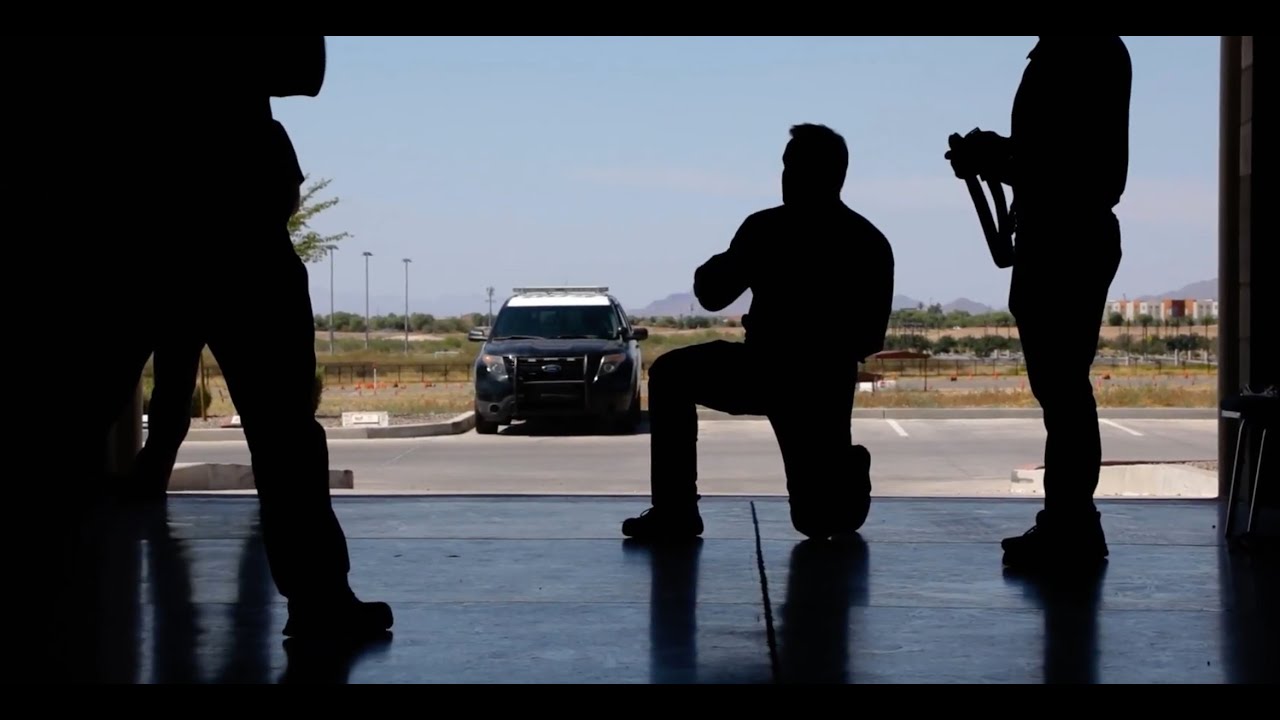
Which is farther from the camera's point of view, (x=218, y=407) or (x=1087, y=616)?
(x=218, y=407)

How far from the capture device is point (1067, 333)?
5289 millimetres

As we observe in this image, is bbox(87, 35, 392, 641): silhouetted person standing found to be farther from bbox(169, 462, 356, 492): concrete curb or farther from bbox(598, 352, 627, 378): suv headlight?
bbox(598, 352, 627, 378): suv headlight

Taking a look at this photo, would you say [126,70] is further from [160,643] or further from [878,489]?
[878,489]

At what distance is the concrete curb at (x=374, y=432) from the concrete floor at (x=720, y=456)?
137 mm

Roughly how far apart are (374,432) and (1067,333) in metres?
16.8

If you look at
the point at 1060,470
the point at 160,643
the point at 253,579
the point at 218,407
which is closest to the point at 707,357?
the point at 1060,470

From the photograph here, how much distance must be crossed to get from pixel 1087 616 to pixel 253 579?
265 centimetres

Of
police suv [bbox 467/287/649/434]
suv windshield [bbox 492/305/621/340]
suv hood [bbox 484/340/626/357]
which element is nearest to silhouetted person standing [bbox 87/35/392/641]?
police suv [bbox 467/287/649/434]

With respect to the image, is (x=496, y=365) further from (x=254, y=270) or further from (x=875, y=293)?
(x=254, y=270)

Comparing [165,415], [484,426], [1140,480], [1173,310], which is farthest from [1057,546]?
[1173,310]

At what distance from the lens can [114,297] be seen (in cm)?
375

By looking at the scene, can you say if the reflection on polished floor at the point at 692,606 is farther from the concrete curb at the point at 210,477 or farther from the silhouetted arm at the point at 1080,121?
the concrete curb at the point at 210,477

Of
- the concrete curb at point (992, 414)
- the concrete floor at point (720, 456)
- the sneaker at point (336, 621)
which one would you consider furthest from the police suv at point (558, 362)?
the sneaker at point (336, 621)

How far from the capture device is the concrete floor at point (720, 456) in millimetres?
14914
